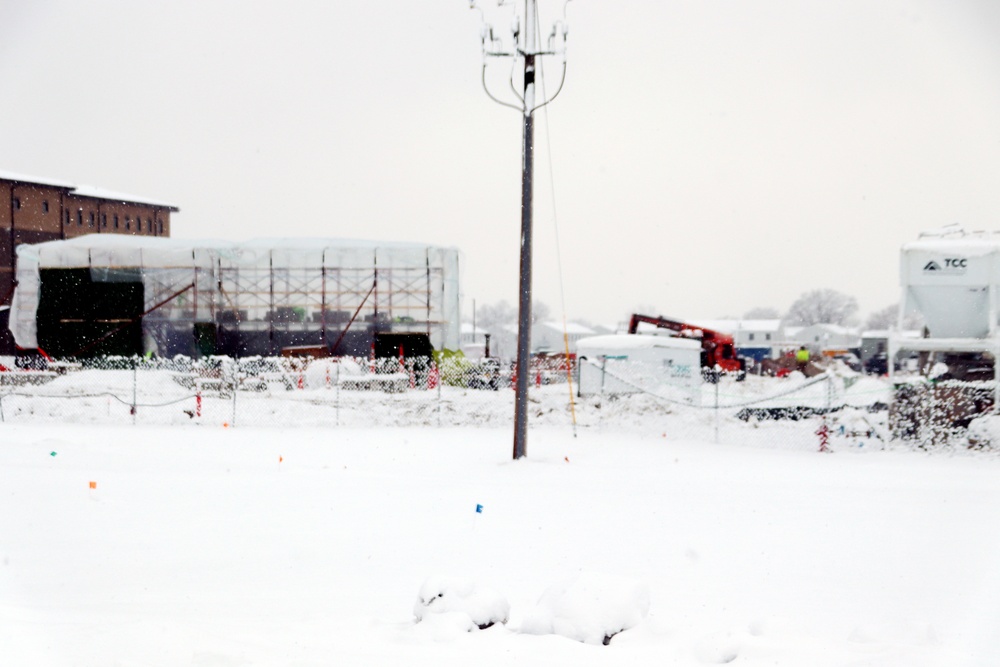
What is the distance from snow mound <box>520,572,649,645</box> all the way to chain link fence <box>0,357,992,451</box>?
12.4 m

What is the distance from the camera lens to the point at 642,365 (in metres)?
28.9

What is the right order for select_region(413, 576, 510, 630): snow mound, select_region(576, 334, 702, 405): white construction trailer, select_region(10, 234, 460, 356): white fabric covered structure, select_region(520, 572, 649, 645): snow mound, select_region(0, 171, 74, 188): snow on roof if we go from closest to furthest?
select_region(520, 572, 649, 645): snow mound → select_region(413, 576, 510, 630): snow mound → select_region(576, 334, 702, 405): white construction trailer → select_region(10, 234, 460, 356): white fabric covered structure → select_region(0, 171, 74, 188): snow on roof

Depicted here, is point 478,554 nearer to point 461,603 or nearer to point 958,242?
point 461,603

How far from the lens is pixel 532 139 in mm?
14742

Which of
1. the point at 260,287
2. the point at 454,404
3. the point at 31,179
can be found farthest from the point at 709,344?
the point at 31,179

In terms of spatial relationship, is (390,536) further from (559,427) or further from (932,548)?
(559,427)

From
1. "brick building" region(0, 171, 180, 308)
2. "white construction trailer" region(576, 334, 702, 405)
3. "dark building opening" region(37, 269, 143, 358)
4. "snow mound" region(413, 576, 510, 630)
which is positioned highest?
"brick building" region(0, 171, 180, 308)

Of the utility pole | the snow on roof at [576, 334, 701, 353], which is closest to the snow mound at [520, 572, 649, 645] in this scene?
the utility pole

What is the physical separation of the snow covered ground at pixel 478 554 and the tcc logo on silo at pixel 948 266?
18.2 ft

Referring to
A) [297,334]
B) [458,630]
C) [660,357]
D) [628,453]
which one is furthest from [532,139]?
[297,334]

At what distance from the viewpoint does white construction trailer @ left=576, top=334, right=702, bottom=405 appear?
84.8ft

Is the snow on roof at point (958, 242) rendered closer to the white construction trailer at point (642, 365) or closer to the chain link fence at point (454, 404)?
the chain link fence at point (454, 404)

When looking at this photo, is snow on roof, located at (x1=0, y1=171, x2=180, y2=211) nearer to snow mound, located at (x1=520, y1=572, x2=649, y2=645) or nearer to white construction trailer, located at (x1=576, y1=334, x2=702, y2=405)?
white construction trailer, located at (x1=576, y1=334, x2=702, y2=405)

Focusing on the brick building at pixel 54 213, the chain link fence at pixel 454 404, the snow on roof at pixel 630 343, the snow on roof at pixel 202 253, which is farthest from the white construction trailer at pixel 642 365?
the brick building at pixel 54 213
